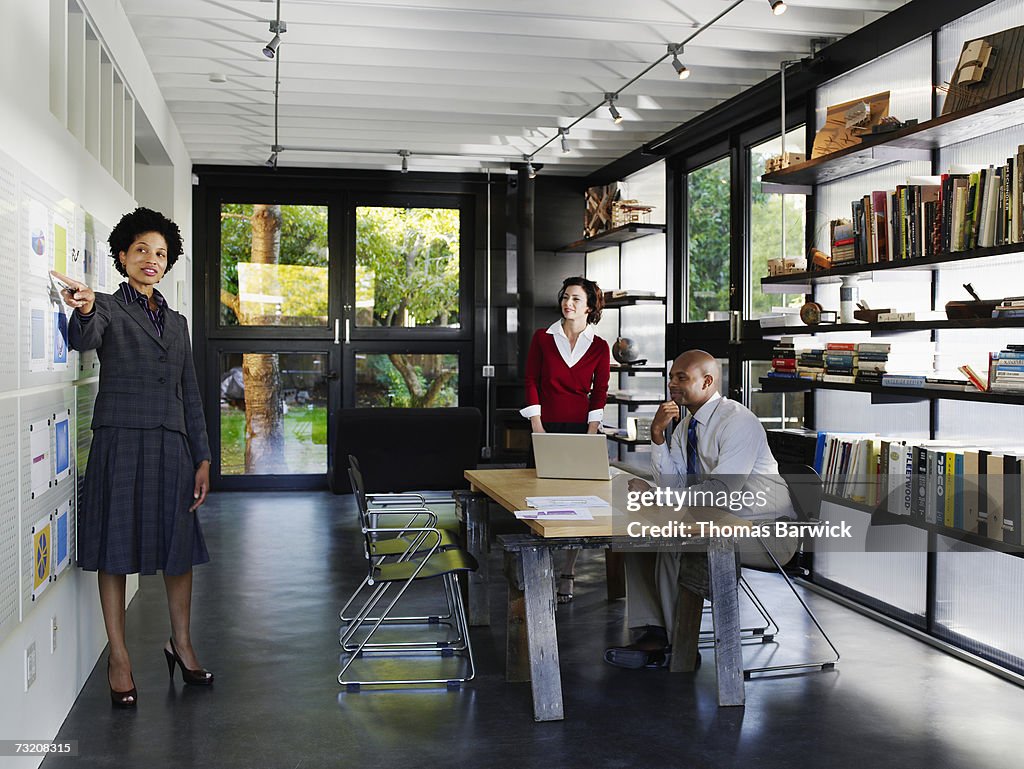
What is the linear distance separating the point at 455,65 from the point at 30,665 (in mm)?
4430

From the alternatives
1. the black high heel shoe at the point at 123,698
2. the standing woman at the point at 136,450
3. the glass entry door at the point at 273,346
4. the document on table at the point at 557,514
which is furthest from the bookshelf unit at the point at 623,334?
the black high heel shoe at the point at 123,698

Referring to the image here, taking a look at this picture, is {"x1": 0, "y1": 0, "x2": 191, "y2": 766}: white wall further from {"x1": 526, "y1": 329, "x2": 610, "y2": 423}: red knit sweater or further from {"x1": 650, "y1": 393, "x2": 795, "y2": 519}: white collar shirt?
{"x1": 650, "y1": 393, "x2": 795, "y2": 519}: white collar shirt

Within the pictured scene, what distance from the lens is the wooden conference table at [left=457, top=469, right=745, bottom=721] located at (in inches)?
151

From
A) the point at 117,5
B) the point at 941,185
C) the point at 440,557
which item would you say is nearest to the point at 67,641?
the point at 440,557

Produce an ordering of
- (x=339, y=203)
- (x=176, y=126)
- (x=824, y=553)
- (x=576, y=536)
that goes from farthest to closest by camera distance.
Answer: (x=339, y=203) → (x=176, y=126) → (x=824, y=553) → (x=576, y=536)

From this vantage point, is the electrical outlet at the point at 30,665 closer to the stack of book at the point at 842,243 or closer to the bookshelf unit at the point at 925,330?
the bookshelf unit at the point at 925,330

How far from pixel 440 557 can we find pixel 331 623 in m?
1.06

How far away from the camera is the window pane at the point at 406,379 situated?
10391mm

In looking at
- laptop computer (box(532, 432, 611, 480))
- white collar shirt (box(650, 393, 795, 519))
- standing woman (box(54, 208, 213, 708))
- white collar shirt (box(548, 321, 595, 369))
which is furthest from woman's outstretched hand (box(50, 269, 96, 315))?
white collar shirt (box(548, 321, 595, 369))

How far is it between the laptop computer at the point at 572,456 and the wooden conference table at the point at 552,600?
20 centimetres

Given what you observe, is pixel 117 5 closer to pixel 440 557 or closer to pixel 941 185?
pixel 440 557

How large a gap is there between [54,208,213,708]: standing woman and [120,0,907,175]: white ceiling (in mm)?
1931

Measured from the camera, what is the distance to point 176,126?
26.8 feet

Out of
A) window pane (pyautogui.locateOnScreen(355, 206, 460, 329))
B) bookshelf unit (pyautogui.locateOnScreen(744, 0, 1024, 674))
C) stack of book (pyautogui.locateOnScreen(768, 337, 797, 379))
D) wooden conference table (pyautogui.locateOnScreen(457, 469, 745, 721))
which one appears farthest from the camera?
window pane (pyautogui.locateOnScreen(355, 206, 460, 329))
